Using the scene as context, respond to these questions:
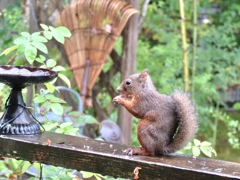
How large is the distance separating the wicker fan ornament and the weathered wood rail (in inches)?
76.1

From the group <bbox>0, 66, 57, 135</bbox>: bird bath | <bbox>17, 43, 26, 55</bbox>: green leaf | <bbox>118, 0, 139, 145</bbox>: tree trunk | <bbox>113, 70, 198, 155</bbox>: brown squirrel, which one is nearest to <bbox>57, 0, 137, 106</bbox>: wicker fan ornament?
<bbox>118, 0, 139, 145</bbox>: tree trunk

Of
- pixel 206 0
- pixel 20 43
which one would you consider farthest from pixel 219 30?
pixel 20 43

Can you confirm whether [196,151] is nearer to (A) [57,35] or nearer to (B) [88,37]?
(A) [57,35]

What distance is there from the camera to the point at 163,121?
1664 mm

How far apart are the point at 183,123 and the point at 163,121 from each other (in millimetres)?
64

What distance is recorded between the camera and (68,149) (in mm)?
1655

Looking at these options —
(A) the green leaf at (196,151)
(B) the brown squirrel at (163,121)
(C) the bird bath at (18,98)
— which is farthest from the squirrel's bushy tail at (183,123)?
(C) the bird bath at (18,98)

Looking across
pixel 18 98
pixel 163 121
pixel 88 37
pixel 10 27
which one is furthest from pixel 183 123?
pixel 10 27

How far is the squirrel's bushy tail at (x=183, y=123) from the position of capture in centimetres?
167

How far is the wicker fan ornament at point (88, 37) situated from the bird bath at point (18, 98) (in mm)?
1886

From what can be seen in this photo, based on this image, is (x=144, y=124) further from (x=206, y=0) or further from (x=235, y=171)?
(x=206, y=0)

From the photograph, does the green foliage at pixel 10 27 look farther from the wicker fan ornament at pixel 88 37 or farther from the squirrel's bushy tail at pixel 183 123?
the squirrel's bushy tail at pixel 183 123

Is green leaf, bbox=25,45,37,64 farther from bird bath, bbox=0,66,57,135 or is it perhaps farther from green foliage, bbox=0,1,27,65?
green foliage, bbox=0,1,27,65

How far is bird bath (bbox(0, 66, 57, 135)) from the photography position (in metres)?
1.80
